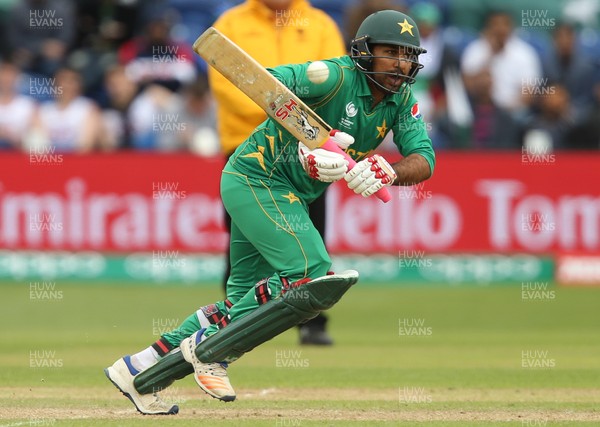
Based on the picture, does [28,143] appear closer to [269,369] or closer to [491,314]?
[491,314]

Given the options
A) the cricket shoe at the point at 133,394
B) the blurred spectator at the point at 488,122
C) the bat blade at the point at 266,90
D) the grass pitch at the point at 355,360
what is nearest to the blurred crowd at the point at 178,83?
the blurred spectator at the point at 488,122

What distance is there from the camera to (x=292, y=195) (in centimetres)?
616

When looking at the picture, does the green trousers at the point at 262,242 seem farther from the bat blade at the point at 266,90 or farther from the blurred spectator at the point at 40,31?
the blurred spectator at the point at 40,31

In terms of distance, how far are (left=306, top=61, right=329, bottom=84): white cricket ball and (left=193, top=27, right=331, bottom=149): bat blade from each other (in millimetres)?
134

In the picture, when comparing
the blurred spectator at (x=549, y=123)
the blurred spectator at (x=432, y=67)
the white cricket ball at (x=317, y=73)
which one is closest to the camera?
the white cricket ball at (x=317, y=73)

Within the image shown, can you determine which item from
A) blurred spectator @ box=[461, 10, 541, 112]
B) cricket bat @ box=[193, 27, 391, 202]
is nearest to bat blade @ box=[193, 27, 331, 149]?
cricket bat @ box=[193, 27, 391, 202]

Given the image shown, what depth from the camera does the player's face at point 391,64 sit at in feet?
20.0

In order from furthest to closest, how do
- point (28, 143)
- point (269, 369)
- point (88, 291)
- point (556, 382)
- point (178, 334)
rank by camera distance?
point (28, 143)
point (88, 291)
point (269, 369)
point (556, 382)
point (178, 334)

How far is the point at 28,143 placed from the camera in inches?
549

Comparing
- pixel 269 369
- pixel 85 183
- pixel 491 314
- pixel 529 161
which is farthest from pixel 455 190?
pixel 269 369

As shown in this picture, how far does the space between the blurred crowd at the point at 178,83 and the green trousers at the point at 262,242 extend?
7.36 metres

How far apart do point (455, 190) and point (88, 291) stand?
Answer: 389 centimetres

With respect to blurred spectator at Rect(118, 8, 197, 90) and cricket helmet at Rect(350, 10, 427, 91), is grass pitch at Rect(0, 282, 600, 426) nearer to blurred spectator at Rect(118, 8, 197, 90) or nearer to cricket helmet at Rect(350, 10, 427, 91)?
cricket helmet at Rect(350, 10, 427, 91)

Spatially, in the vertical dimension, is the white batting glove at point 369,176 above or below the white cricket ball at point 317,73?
below
